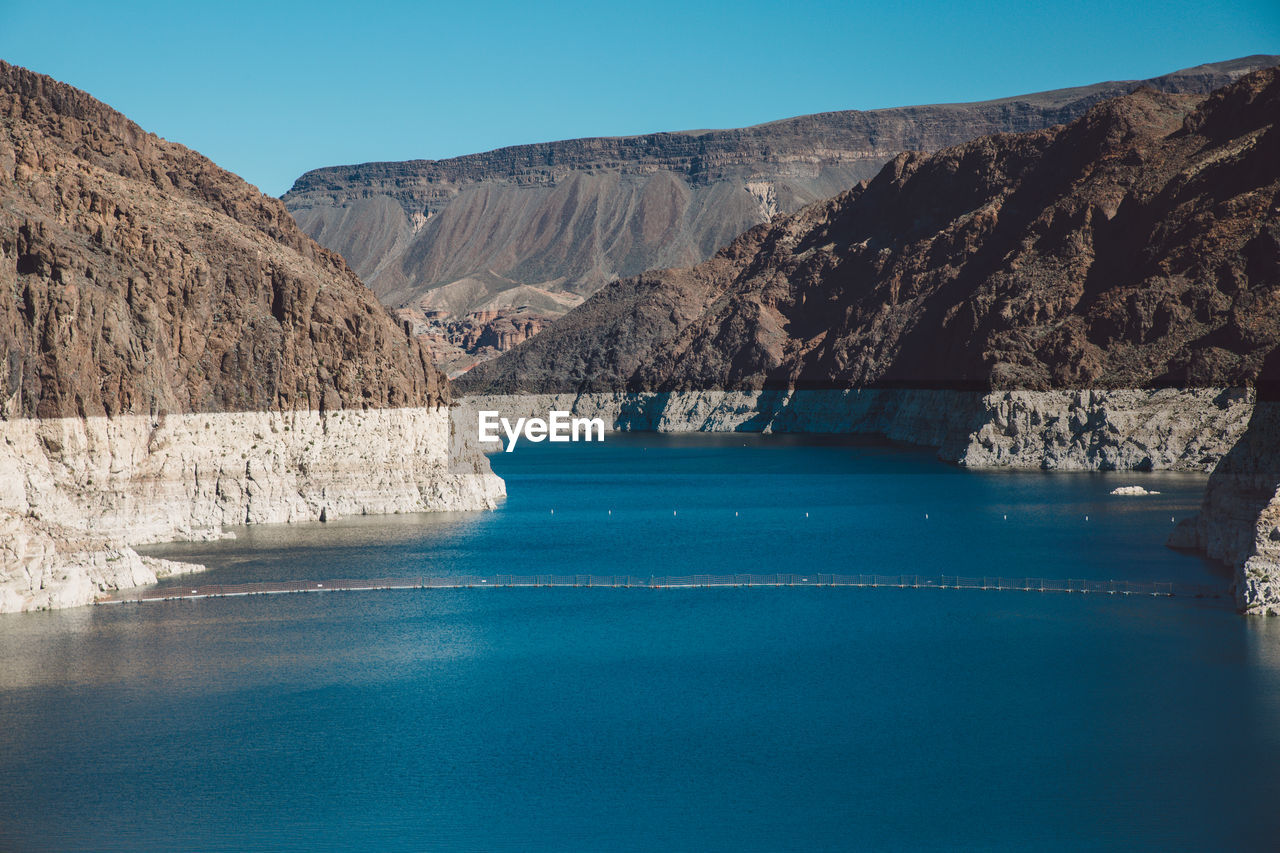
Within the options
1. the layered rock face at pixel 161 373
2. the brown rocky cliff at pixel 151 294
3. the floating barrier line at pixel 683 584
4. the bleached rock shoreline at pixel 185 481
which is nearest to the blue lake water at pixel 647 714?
the floating barrier line at pixel 683 584

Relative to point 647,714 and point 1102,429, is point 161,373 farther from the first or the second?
point 1102,429

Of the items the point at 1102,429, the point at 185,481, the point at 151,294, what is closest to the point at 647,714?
the point at 185,481

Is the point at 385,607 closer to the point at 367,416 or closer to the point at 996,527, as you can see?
the point at 367,416

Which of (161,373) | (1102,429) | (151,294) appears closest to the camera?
(161,373)

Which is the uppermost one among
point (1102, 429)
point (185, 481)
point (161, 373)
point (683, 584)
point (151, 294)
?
point (151, 294)

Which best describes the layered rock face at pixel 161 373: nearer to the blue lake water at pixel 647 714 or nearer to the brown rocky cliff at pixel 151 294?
the brown rocky cliff at pixel 151 294
